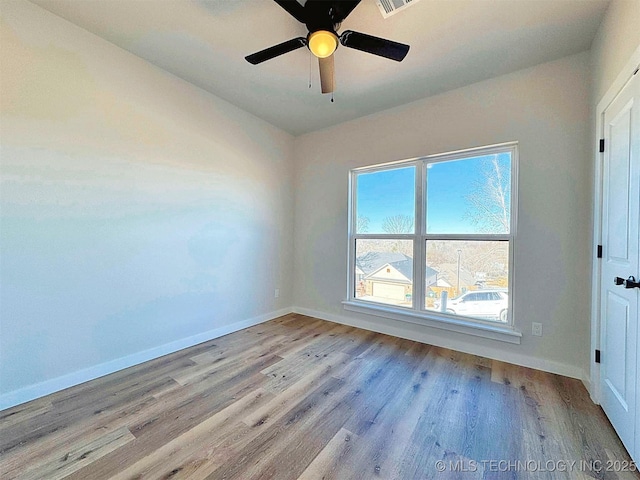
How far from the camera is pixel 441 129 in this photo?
2.83m

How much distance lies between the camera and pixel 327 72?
1.90 m

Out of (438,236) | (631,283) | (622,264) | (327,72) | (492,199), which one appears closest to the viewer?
(631,283)

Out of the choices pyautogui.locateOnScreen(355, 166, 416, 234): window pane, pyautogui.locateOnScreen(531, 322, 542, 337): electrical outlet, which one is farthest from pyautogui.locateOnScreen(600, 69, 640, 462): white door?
pyautogui.locateOnScreen(355, 166, 416, 234): window pane

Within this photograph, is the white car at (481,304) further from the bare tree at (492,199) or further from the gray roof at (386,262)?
the bare tree at (492,199)

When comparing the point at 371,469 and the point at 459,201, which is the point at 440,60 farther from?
the point at 371,469

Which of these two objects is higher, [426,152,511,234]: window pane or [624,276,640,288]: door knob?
[426,152,511,234]: window pane

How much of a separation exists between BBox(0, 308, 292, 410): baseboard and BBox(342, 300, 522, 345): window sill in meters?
1.62

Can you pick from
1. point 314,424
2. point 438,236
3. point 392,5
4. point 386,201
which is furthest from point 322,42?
point 314,424

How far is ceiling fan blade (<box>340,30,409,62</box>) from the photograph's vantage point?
160cm

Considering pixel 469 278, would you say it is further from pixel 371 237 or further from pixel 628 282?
pixel 628 282

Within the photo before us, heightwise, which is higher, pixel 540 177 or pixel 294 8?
pixel 294 8

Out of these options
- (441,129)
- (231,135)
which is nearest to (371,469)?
(441,129)

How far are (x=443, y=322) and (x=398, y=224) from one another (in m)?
1.22

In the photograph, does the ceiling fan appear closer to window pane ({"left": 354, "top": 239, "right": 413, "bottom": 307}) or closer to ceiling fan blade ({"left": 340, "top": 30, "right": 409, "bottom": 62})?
ceiling fan blade ({"left": 340, "top": 30, "right": 409, "bottom": 62})
